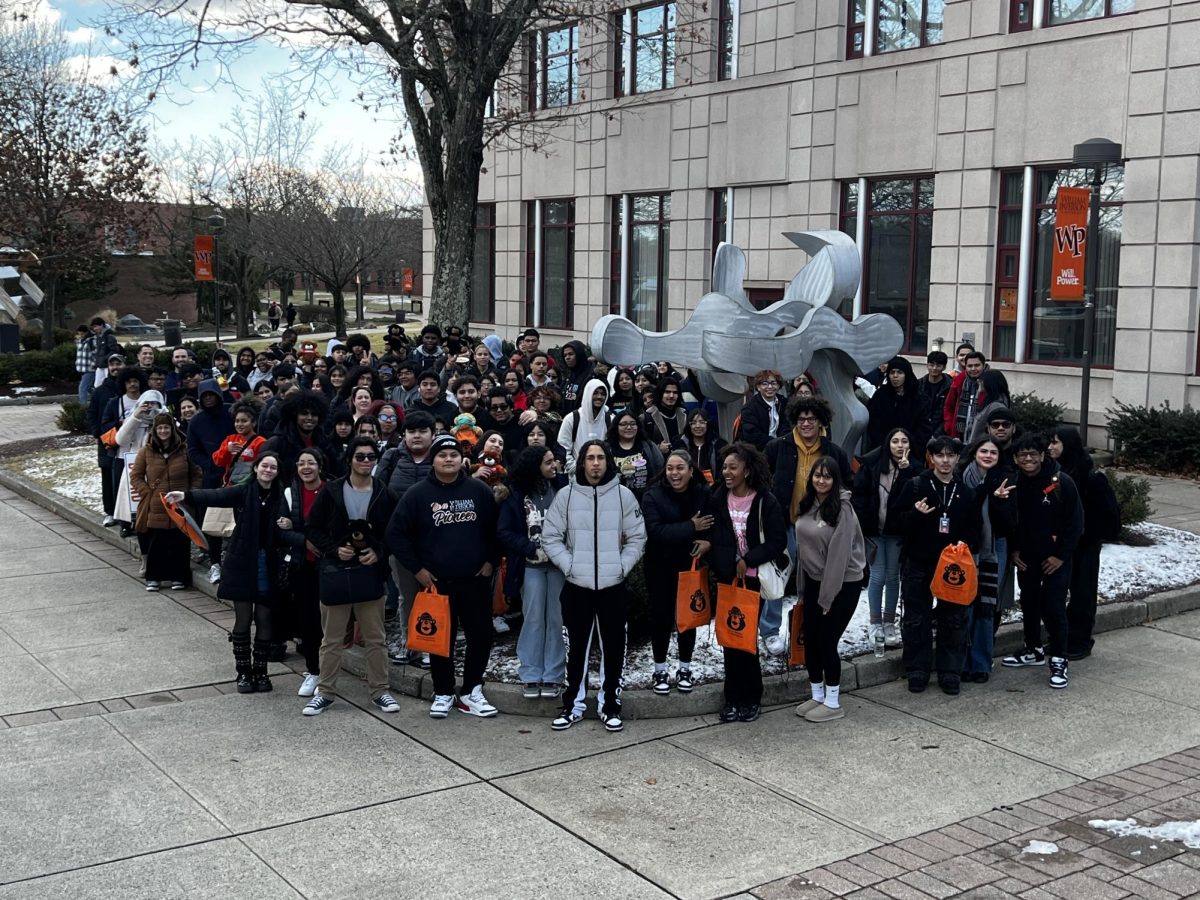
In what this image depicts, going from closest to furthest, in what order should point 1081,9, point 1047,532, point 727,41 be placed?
point 1047,532 < point 1081,9 < point 727,41

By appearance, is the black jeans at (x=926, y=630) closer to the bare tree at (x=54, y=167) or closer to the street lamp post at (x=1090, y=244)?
the street lamp post at (x=1090, y=244)

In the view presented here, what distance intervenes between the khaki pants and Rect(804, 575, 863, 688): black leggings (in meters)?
2.80

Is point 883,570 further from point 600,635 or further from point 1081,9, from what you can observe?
point 1081,9

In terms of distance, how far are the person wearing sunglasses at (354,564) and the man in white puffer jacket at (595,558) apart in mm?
1138

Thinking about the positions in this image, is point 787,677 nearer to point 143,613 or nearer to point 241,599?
point 241,599

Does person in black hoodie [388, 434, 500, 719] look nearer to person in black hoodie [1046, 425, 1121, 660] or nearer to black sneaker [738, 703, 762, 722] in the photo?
black sneaker [738, 703, 762, 722]

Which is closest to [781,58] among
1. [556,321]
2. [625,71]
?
[625,71]

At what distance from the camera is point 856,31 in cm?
2283

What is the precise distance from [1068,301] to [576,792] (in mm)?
14992

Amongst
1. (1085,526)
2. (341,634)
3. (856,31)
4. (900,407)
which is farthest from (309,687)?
(856,31)

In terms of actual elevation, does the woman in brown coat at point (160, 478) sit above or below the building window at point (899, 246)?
below

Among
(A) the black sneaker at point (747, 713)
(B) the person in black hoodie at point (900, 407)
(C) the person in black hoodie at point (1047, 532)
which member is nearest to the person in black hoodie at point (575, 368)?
(B) the person in black hoodie at point (900, 407)

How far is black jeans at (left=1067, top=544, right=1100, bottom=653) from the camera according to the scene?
9.58 meters

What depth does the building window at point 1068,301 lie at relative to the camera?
1944 cm
